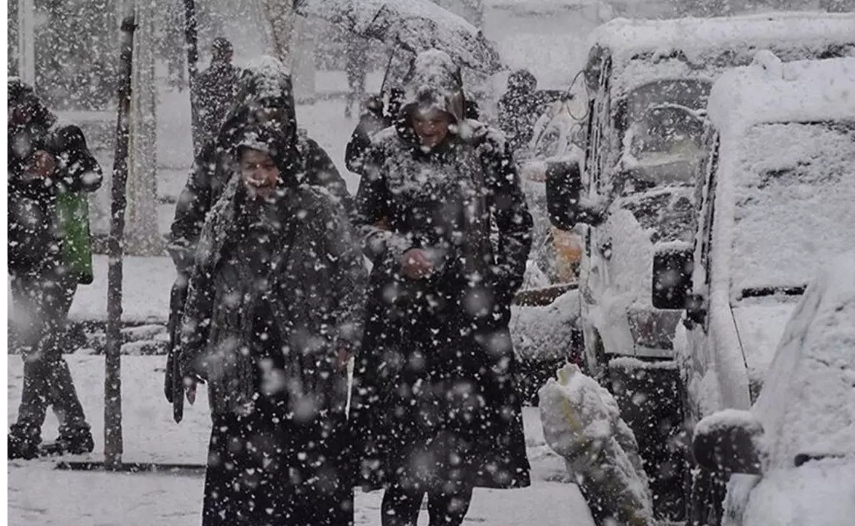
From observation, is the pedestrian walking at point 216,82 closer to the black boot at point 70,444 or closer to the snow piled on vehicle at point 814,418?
the black boot at point 70,444

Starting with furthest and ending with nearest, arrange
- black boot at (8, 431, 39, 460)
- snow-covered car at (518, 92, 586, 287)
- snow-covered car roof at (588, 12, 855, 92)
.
→ snow-covered car at (518, 92, 586, 287) → snow-covered car roof at (588, 12, 855, 92) → black boot at (8, 431, 39, 460)

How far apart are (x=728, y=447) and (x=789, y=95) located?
7.32 feet

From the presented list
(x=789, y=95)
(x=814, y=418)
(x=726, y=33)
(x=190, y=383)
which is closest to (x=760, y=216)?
(x=789, y=95)

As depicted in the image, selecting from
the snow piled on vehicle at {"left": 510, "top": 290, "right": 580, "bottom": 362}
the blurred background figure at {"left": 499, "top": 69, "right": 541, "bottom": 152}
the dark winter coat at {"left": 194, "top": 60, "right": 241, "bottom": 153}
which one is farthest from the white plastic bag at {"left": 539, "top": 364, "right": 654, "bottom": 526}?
the blurred background figure at {"left": 499, "top": 69, "right": 541, "bottom": 152}

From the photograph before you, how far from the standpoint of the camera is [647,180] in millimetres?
7555

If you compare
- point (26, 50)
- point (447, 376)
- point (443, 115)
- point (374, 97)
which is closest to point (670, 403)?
point (447, 376)

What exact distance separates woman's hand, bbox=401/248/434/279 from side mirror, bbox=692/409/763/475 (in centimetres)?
209

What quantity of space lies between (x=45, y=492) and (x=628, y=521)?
232 cm

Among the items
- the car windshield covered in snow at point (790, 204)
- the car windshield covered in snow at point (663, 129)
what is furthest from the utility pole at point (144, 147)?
the car windshield covered in snow at point (790, 204)

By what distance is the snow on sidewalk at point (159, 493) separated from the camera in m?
6.27

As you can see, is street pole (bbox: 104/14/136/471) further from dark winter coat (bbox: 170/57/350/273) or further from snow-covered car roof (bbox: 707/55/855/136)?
snow-covered car roof (bbox: 707/55/855/136)

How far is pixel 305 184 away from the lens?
5.46m

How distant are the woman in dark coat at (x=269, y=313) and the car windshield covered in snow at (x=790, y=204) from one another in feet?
4.06

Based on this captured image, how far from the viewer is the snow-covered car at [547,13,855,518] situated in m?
6.59
